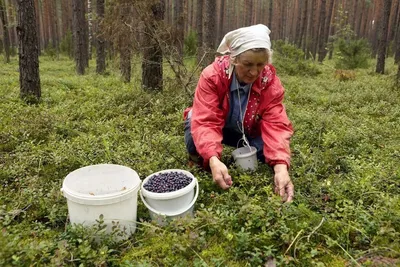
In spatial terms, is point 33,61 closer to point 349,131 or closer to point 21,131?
point 21,131

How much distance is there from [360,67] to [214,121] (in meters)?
13.0

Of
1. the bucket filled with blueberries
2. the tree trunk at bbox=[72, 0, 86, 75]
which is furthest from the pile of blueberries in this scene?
the tree trunk at bbox=[72, 0, 86, 75]

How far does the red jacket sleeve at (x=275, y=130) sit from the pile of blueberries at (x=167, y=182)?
67cm

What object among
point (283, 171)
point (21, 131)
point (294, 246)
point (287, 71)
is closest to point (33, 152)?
point (21, 131)

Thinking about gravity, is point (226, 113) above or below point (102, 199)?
above

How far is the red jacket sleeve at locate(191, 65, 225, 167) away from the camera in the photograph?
8.32 feet

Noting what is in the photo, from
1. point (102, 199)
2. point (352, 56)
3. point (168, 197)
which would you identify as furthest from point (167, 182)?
point (352, 56)

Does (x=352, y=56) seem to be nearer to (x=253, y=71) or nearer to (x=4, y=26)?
(x=253, y=71)

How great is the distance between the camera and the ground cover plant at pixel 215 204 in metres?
1.87

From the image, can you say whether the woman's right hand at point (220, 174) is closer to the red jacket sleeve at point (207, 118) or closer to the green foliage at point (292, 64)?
the red jacket sleeve at point (207, 118)

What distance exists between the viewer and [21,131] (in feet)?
13.3

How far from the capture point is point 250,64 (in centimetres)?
248

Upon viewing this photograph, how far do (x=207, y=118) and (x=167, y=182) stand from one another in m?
0.64

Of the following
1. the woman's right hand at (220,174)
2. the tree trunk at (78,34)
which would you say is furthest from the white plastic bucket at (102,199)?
the tree trunk at (78,34)
